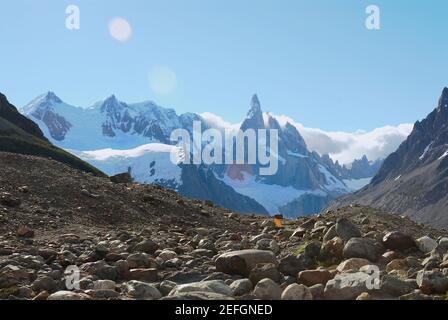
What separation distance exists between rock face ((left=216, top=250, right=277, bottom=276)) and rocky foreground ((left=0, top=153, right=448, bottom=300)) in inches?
1.1

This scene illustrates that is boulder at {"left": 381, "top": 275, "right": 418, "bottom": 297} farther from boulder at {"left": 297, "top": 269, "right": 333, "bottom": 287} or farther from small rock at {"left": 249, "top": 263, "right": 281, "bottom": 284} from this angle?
small rock at {"left": 249, "top": 263, "right": 281, "bottom": 284}

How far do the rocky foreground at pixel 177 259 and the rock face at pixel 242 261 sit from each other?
0.03m

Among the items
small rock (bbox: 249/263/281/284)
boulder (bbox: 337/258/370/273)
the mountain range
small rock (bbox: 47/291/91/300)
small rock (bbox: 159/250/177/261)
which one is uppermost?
the mountain range

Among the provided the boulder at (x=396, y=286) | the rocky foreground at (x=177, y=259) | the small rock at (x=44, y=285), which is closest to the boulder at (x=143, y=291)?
the rocky foreground at (x=177, y=259)

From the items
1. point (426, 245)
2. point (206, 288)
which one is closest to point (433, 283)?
point (206, 288)

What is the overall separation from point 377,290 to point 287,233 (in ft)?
45.0

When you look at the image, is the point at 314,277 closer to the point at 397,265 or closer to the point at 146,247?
the point at 397,265

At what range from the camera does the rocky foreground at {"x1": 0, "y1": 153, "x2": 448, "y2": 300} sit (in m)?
11.4

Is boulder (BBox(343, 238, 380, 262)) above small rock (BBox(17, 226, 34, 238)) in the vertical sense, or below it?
below

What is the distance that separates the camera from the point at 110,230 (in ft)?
82.7

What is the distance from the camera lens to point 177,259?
1686 cm

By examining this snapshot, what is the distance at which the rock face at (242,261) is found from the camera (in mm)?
14938

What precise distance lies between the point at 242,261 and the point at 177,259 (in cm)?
270

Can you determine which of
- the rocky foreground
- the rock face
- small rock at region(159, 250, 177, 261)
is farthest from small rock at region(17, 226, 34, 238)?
the rock face
